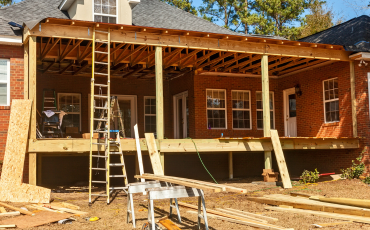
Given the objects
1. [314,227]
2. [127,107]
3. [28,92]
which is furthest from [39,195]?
[127,107]

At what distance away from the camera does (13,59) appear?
1216cm

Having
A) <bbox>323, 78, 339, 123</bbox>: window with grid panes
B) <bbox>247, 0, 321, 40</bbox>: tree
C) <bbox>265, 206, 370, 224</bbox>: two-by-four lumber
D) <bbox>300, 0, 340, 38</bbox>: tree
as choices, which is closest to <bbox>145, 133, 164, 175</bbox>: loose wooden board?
<bbox>265, 206, 370, 224</bbox>: two-by-four lumber

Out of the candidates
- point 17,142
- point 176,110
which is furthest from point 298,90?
point 17,142

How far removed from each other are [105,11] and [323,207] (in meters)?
9.92

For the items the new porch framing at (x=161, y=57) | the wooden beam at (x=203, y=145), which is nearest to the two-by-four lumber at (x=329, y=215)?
the wooden beam at (x=203, y=145)

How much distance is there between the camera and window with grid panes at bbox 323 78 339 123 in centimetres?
1532

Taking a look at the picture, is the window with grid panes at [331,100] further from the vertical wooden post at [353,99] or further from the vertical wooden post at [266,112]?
the vertical wooden post at [266,112]

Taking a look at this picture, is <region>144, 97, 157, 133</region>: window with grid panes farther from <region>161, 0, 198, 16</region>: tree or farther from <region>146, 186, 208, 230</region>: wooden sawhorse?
<region>161, 0, 198, 16</region>: tree

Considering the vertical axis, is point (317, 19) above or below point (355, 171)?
above

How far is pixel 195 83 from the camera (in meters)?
16.7

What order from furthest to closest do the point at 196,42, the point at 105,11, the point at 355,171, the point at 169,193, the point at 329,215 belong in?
the point at 105,11
the point at 355,171
the point at 196,42
the point at 329,215
the point at 169,193

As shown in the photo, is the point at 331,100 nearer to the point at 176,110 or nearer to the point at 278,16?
the point at 176,110

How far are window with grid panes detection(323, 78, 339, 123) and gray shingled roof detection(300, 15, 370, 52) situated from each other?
158 cm

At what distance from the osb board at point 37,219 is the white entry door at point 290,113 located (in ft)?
39.3
